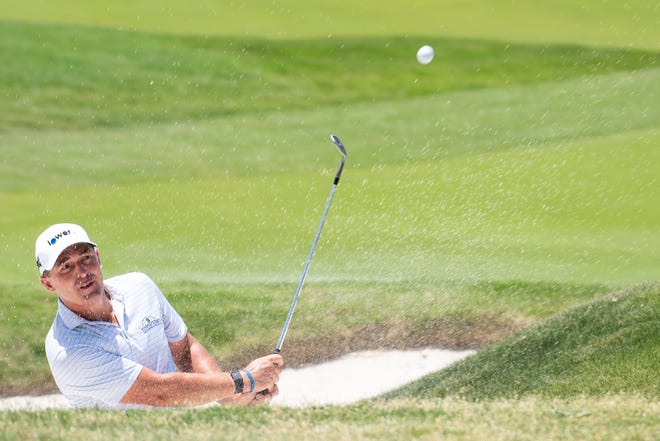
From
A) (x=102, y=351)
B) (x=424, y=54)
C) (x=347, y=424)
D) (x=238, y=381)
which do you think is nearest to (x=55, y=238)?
(x=102, y=351)

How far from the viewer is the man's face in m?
5.25

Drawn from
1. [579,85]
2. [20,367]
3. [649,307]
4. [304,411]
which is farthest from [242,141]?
[304,411]

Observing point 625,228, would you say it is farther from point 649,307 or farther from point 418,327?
point 649,307

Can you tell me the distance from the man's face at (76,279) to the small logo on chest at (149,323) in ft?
0.96

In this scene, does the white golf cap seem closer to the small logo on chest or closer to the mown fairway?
the small logo on chest

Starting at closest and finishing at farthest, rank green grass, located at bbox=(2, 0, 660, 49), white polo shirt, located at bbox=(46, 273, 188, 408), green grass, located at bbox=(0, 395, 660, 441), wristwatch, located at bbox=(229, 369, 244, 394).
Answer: green grass, located at bbox=(0, 395, 660, 441), white polo shirt, located at bbox=(46, 273, 188, 408), wristwatch, located at bbox=(229, 369, 244, 394), green grass, located at bbox=(2, 0, 660, 49)

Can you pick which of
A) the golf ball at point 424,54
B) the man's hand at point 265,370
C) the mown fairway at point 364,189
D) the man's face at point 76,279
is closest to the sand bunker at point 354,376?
the mown fairway at point 364,189

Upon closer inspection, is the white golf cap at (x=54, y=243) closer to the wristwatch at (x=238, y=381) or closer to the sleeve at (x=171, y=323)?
the sleeve at (x=171, y=323)

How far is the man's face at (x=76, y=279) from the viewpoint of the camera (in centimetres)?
525

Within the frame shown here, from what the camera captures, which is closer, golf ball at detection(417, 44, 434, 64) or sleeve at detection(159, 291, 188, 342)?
sleeve at detection(159, 291, 188, 342)

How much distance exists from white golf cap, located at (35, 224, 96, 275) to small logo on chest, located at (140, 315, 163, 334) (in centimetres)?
52

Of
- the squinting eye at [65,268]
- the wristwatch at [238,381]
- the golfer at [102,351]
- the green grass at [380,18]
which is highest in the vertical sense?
the green grass at [380,18]

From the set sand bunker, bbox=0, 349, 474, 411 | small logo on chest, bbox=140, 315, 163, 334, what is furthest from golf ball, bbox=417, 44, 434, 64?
small logo on chest, bbox=140, 315, 163, 334

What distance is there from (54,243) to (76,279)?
0.20 m
